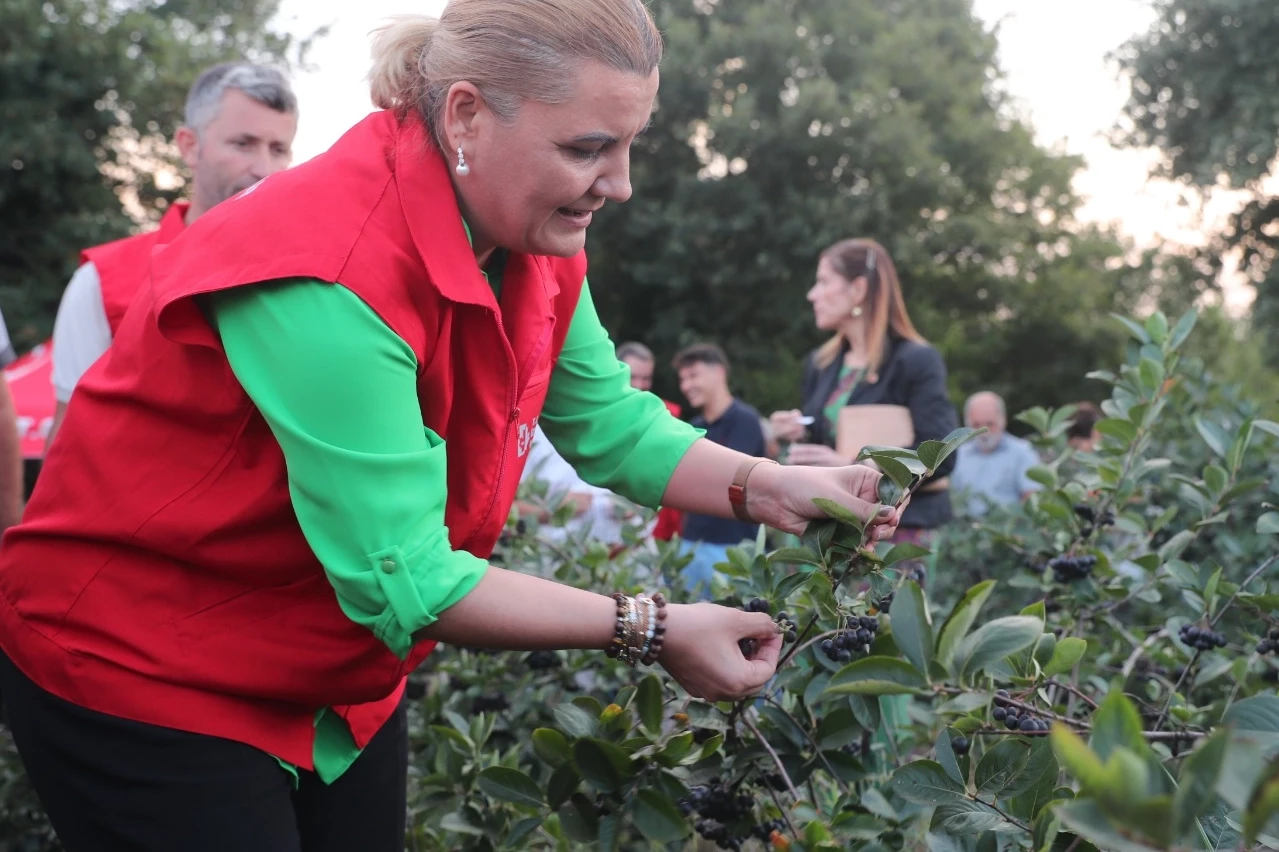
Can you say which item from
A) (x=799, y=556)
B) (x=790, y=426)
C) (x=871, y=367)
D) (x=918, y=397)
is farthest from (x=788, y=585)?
(x=790, y=426)

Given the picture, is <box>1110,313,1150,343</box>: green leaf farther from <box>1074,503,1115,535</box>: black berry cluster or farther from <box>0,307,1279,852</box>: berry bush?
<box>1074,503,1115,535</box>: black berry cluster

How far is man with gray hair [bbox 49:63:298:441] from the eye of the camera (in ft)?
8.50

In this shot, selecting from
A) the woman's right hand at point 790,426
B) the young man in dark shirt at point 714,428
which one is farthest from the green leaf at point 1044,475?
the young man in dark shirt at point 714,428

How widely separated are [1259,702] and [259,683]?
1112 mm

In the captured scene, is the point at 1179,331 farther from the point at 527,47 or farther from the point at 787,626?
the point at 527,47

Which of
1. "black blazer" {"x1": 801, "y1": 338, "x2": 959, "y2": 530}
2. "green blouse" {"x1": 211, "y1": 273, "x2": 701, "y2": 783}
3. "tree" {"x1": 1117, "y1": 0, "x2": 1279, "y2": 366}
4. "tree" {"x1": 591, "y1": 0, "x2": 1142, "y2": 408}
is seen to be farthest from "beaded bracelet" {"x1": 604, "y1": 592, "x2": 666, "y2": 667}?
"tree" {"x1": 591, "y1": 0, "x2": 1142, "y2": 408}

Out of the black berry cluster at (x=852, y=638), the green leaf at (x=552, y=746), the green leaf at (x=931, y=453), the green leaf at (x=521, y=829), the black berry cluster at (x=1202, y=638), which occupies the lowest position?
the green leaf at (x=521, y=829)

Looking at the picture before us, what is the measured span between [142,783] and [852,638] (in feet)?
3.02

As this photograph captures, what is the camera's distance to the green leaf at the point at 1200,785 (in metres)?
0.71

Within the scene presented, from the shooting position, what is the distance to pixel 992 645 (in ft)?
4.07

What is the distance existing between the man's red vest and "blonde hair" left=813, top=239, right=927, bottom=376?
9.21ft

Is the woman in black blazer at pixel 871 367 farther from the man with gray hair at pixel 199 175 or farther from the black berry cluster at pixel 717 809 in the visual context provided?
the black berry cluster at pixel 717 809

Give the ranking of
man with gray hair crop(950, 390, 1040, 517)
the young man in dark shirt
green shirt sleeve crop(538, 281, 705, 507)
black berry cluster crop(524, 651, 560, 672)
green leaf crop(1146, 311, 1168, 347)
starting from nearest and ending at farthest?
→ 1. green shirt sleeve crop(538, 281, 705, 507)
2. green leaf crop(1146, 311, 1168, 347)
3. black berry cluster crop(524, 651, 560, 672)
4. the young man in dark shirt
5. man with gray hair crop(950, 390, 1040, 517)

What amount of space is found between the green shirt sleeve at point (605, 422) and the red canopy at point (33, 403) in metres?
4.97
